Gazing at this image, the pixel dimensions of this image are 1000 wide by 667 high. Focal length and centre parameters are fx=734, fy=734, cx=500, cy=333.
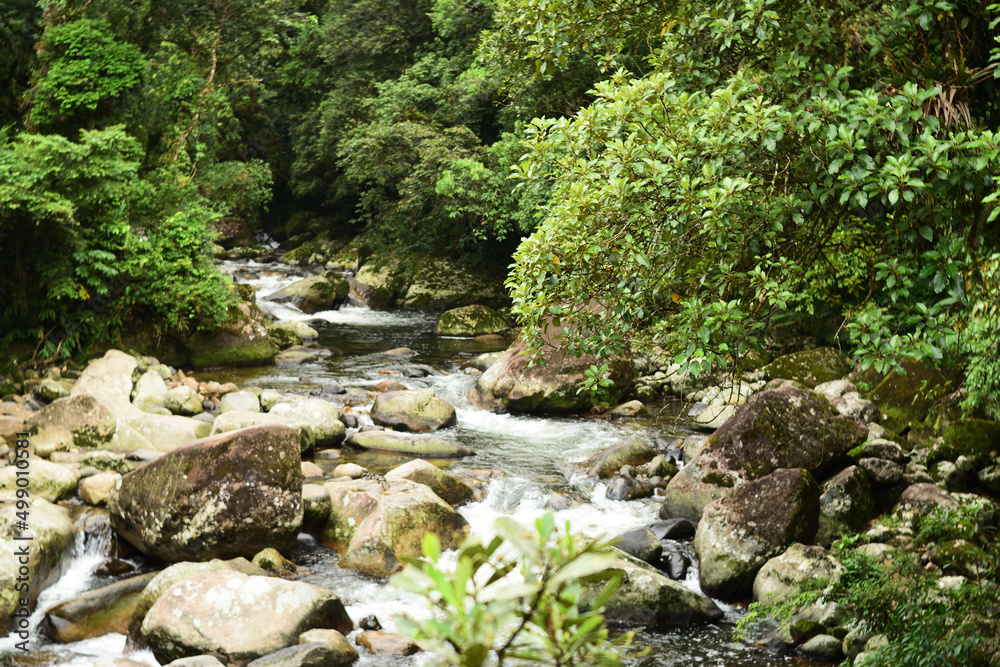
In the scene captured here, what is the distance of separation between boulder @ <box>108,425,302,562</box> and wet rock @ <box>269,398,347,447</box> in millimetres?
2964

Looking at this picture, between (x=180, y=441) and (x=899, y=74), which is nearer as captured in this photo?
(x=899, y=74)

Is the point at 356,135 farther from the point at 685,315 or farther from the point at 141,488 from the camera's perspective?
the point at 685,315

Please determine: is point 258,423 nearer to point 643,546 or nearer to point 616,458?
point 616,458

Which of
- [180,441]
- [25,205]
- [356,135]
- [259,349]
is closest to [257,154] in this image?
[356,135]

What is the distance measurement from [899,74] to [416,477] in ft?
20.3

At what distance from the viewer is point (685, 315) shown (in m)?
4.45

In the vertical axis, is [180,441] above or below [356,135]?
below

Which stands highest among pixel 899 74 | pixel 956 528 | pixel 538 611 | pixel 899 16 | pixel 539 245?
pixel 899 16

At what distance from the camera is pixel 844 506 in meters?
7.04

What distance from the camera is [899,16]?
4.05 m

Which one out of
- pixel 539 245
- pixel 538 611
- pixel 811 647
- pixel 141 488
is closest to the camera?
pixel 538 611

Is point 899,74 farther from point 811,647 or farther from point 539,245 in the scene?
point 811,647

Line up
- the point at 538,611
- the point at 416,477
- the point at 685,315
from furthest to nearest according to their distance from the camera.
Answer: the point at 416,477
the point at 685,315
the point at 538,611

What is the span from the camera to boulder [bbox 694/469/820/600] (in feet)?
21.4
